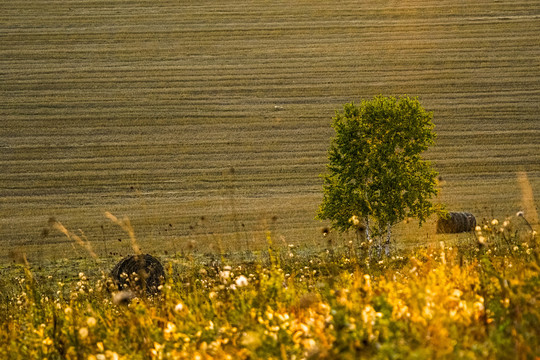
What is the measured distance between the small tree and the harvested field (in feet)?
9.08

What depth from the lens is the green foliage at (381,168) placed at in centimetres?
1709

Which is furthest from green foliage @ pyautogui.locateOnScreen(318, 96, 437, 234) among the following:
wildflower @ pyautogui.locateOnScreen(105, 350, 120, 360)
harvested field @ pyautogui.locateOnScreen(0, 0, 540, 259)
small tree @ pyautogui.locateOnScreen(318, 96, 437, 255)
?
wildflower @ pyautogui.locateOnScreen(105, 350, 120, 360)

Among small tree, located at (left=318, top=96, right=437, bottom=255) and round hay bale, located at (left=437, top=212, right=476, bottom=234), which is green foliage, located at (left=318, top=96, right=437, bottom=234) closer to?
small tree, located at (left=318, top=96, right=437, bottom=255)

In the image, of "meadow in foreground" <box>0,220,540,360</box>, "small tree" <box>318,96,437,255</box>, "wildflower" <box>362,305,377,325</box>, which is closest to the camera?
"meadow in foreground" <box>0,220,540,360</box>

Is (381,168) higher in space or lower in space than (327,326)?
higher

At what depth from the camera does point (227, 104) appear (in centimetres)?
3203

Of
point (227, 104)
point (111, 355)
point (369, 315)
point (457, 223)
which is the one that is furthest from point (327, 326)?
point (227, 104)

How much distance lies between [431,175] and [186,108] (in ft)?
54.6

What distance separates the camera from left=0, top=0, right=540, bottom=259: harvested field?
76.8ft

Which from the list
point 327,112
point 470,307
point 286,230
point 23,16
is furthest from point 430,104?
point 470,307

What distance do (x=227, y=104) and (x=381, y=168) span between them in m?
15.9

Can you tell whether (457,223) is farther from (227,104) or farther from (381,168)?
(227,104)

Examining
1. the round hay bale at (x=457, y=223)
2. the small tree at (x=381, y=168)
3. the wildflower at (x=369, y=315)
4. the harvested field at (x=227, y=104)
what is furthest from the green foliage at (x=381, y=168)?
the wildflower at (x=369, y=315)

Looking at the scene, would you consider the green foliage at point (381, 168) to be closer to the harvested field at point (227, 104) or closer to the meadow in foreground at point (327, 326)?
the harvested field at point (227, 104)
